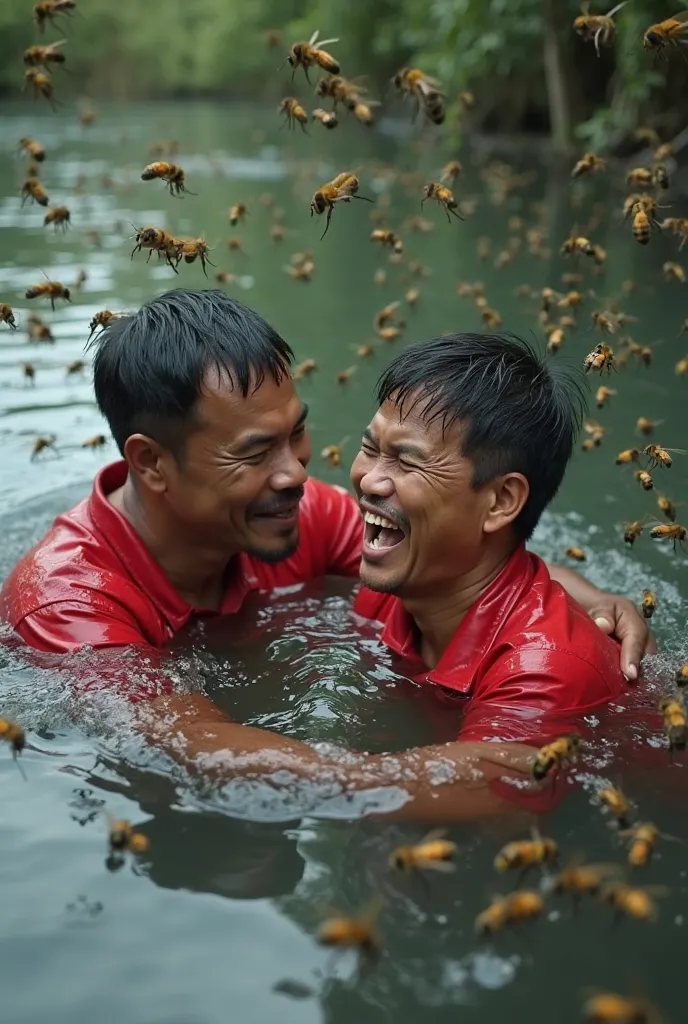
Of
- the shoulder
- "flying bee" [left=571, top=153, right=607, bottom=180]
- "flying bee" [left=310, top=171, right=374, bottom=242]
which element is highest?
"flying bee" [left=310, top=171, right=374, bottom=242]

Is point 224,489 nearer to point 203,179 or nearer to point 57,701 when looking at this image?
point 57,701

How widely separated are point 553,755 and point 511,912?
0.65 m

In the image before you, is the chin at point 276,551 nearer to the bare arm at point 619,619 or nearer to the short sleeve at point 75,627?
the short sleeve at point 75,627

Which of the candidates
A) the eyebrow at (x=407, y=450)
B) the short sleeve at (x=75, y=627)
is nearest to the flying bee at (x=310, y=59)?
the eyebrow at (x=407, y=450)

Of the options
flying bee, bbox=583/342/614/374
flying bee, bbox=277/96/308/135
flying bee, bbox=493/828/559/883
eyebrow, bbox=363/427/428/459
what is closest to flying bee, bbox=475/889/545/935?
flying bee, bbox=493/828/559/883

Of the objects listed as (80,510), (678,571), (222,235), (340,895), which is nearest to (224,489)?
(80,510)

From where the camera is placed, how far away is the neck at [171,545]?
17.6ft

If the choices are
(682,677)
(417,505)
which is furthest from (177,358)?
(682,677)

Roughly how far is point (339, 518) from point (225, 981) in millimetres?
2988

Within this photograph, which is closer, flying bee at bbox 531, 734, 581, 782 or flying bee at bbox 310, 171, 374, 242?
flying bee at bbox 531, 734, 581, 782

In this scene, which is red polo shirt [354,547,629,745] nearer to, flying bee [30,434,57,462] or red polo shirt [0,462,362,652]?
red polo shirt [0,462,362,652]

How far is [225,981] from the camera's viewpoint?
3551 millimetres

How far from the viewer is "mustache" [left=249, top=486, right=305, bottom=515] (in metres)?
5.16

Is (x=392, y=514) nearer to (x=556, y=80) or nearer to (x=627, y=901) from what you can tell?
(x=627, y=901)
